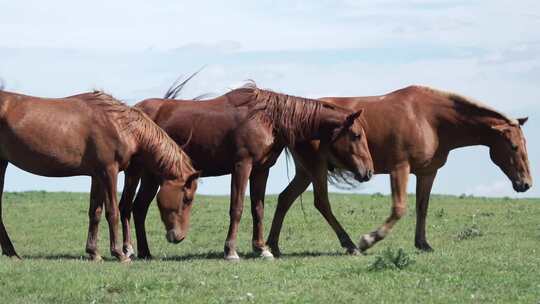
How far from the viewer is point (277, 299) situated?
9539 mm

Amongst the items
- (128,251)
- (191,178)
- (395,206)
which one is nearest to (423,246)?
(395,206)

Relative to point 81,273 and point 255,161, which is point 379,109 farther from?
point 81,273

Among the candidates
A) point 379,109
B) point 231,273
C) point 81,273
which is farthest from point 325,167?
point 81,273

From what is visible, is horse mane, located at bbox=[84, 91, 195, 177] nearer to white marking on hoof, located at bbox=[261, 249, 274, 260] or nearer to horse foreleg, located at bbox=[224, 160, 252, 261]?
horse foreleg, located at bbox=[224, 160, 252, 261]

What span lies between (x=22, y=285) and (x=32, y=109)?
283 centimetres

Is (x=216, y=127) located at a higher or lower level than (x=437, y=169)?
higher

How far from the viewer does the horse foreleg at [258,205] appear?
1358 centimetres

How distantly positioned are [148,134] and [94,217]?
123 cm

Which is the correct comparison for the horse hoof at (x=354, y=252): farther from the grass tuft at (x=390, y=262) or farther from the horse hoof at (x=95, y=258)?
the horse hoof at (x=95, y=258)

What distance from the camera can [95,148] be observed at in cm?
1258

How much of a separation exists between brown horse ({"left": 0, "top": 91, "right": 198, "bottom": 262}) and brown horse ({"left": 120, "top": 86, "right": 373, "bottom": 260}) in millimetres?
540

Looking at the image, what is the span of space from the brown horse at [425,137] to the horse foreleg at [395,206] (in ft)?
0.04

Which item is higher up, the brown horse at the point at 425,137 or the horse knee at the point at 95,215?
the brown horse at the point at 425,137

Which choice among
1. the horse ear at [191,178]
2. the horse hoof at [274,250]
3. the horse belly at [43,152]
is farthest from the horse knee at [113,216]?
the horse hoof at [274,250]
